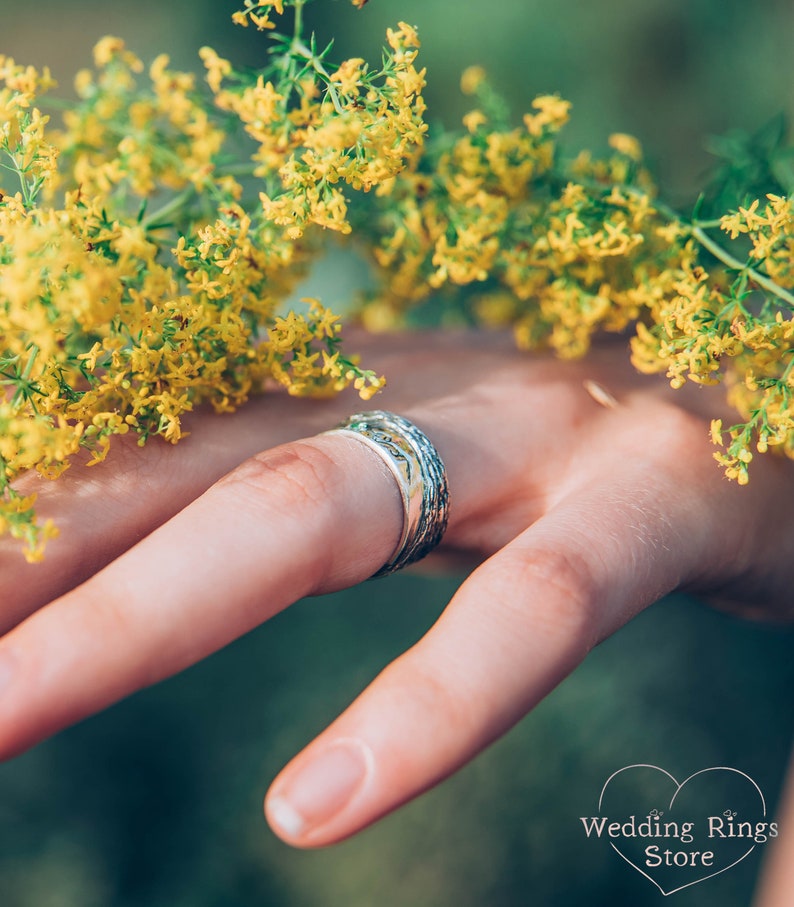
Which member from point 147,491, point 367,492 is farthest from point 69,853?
point 367,492

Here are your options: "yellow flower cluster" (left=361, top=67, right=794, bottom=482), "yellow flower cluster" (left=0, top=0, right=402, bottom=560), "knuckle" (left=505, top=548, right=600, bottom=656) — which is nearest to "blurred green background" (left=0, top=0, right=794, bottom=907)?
"yellow flower cluster" (left=361, top=67, right=794, bottom=482)

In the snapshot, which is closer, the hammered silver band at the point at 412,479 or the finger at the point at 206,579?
the finger at the point at 206,579

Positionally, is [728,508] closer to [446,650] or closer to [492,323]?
[446,650]

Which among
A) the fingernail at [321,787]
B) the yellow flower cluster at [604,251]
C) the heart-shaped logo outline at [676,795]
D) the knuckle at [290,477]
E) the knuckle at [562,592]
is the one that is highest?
the yellow flower cluster at [604,251]

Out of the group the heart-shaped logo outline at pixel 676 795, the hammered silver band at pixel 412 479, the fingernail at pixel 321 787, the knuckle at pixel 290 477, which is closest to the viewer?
the fingernail at pixel 321 787

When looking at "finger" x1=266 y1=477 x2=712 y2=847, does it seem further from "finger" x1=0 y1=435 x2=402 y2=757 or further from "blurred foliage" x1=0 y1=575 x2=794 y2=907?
"blurred foliage" x1=0 y1=575 x2=794 y2=907

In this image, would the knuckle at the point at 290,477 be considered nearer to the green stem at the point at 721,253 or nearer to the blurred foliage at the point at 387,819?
the green stem at the point at 721,253

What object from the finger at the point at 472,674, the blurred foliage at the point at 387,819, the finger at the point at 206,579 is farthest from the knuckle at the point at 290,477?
the blurred foliage at the point at 387,819

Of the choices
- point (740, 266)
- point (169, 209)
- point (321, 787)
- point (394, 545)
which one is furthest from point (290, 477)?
point (740, 266)

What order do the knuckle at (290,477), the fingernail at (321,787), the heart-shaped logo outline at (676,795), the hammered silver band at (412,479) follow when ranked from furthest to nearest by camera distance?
the heart-shaped logo outline at (676,795) < the hammered silver band at (412,479) < the knuckle at (290,477) < the fingernail at (321,787)
